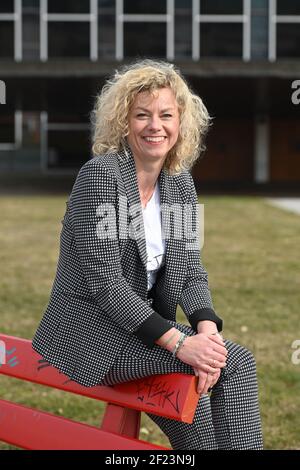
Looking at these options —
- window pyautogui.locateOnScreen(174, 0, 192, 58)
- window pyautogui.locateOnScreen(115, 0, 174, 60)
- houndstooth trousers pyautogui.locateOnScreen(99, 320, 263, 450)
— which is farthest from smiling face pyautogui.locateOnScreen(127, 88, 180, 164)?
window pyautogui.locateOnScreen(174, 0, 192, 58)

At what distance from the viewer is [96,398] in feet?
9.69

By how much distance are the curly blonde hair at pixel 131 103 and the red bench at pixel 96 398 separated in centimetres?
85

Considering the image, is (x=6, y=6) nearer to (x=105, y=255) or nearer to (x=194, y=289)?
(x=194, y=289)

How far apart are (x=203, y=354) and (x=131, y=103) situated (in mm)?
954

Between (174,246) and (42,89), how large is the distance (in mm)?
22532

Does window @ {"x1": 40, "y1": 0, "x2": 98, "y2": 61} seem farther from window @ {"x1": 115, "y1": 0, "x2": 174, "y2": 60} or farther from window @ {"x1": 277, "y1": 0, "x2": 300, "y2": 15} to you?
window @ {"x1": 277, "y1": 0, "x2": 300, "y2": 15}

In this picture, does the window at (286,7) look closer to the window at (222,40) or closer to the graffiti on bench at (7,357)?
the window at (222,40)

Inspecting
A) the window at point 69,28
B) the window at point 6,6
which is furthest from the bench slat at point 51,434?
the window at point 6,6

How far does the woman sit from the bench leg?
0.42 feet

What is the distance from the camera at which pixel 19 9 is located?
31953 millimetres

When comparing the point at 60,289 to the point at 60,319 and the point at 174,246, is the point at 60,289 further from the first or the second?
the point at 174,246

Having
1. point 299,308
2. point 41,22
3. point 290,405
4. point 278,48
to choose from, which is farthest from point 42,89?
point 290,405

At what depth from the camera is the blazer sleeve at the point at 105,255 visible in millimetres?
2768

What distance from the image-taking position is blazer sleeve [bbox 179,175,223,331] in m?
3.04
